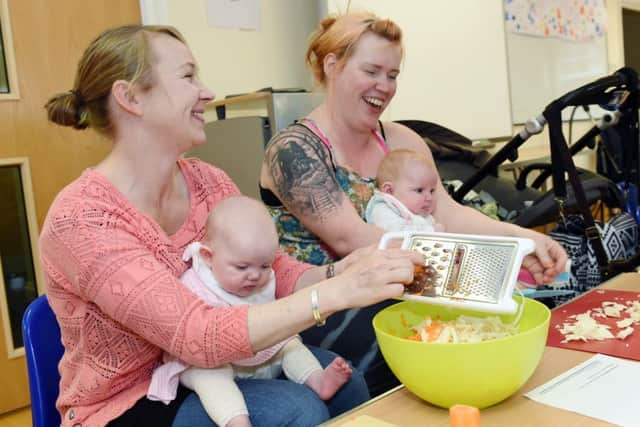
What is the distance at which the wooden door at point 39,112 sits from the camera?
7.08 ft

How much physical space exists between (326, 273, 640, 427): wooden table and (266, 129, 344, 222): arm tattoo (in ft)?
2.07

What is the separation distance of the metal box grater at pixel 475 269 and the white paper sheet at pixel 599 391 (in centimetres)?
16

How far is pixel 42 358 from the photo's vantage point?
1.12 meters

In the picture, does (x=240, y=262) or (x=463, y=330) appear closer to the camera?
(x=463, y=330)

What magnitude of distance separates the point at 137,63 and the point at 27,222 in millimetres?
1426

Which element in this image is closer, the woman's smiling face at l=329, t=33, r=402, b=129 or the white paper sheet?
the white paper sheet

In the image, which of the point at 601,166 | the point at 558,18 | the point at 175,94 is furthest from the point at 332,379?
the point at 558,18

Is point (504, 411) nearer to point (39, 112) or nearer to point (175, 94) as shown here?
point (175, 94)

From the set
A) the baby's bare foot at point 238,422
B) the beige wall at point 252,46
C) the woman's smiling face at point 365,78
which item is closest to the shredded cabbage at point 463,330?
the baby's bare foot at point 238,422

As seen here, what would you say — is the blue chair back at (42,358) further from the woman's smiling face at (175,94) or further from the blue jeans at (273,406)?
the woman's smiling face at (175,94)

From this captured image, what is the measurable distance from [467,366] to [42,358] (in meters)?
0.83

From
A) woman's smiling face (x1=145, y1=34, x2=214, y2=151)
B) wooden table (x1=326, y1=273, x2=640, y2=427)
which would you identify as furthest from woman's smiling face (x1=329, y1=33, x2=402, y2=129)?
wooden table (x1=326, y1=273, x2=640, y2=427)

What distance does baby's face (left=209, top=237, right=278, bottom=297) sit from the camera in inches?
41.9

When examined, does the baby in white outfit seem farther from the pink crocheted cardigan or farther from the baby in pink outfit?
the pink crocheted cardigan
